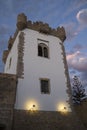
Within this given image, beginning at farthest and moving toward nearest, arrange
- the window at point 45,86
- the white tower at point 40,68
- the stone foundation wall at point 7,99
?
the window at point 45,86 < the white tower at point 40,68 < the stone foundation wall at point 7,99

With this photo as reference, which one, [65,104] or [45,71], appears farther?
[45,71]

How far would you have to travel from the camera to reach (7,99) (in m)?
11.2

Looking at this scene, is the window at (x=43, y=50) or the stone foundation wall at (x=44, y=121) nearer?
the stone foundation wall at (x=44, y=121)

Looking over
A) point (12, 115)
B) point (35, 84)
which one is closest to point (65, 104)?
point (35, 84)

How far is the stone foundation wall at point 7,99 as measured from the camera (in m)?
10.5

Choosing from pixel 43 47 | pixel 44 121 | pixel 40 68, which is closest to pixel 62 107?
pixel 44 121

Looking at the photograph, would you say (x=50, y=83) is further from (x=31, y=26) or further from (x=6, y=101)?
(x=31, y=26)

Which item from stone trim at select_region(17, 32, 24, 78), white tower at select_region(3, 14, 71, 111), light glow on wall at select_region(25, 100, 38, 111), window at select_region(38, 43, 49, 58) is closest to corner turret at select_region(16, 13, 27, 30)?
white tower at select_region(3, 14, 71, 111)

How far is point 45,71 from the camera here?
14.8 metres

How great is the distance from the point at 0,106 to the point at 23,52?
5875 mm

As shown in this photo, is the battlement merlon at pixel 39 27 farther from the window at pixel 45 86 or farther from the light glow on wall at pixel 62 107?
the light glow on wall at pixel 62 107

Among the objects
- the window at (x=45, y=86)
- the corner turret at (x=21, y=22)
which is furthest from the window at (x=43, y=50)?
the window at (x=45, y=86)

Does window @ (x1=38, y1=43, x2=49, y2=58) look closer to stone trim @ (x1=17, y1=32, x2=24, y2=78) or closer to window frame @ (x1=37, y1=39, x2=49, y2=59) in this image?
window frame @ (x1=37, y1=39, x2=49, y2=59)

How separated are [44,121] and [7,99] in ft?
11.0
